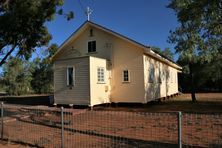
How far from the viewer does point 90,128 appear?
9.19 metres

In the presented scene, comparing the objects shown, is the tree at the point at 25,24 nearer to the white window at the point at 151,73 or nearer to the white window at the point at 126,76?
the white window at the point at 126,76

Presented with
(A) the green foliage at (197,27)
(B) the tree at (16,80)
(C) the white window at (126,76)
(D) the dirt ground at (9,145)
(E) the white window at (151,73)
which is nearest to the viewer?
(D) the dirt ground at (9,145)

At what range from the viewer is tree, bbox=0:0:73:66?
39.2ft

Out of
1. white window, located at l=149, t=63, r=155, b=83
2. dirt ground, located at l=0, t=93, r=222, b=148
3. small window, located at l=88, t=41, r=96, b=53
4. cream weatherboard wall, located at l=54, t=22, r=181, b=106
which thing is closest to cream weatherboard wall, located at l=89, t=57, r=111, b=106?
cream weatherboard wall, located at l=54, t=22, r=181, b=106

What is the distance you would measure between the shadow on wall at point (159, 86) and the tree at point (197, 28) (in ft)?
10.3

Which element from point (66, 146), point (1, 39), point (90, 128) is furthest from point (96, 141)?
point (1, 39)

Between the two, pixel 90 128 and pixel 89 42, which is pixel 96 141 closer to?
pixel 90 128

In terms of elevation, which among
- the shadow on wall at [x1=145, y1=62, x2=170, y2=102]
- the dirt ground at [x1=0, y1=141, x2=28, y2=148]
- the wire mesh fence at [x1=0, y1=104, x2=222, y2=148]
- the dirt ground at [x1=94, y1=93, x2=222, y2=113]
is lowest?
the dirt ground at [x1=0, y1=141, x2=28, y2=148]

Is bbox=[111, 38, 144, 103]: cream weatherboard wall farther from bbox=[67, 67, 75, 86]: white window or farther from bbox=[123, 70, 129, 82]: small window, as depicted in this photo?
bbox=[67, 67, 75, 86]: white window

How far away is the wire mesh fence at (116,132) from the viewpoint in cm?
701

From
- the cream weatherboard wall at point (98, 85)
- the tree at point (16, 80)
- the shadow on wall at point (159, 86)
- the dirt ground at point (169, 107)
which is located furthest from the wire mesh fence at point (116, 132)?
the tree at point (16, 80)

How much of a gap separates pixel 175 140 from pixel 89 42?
42.4 ft

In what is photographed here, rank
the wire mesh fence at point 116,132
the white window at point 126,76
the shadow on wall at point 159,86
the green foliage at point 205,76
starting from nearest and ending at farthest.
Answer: the wire mesh fence at point 116,132
the white window at point 126,76
the shadow on wall at point 159,86
the green foliage at point 205,76

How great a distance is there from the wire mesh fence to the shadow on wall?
257 inches
